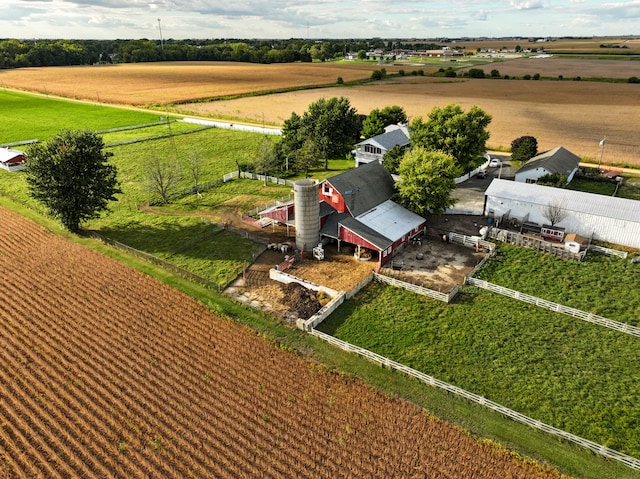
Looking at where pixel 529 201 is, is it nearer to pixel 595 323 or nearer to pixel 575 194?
pixel 575 194

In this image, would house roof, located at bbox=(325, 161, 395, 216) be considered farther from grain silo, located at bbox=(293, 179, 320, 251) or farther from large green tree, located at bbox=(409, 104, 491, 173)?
large green tree, located at bbox=(409, 104, 491, 173)

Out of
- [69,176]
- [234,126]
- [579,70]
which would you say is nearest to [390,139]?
[69,176]


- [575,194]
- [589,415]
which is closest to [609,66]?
[575,194]

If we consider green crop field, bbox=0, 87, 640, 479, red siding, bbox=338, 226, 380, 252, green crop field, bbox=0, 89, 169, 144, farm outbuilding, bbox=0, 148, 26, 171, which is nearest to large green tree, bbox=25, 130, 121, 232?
green crop field, bbox=0, 87, 640, 479

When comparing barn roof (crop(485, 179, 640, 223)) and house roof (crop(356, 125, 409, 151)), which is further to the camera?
house roof (crop(356, 125, 409, 151))

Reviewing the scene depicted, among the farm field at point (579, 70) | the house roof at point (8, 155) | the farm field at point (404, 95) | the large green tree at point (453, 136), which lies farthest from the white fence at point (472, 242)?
the farm field at point (579, 70)

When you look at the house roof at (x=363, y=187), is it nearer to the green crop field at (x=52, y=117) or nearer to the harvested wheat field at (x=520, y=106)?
the harvested wheat field at (x=520, y=106)
